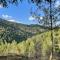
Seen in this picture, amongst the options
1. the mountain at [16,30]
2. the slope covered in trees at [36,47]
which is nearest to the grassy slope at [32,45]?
the slope covered in trees at [36,47]

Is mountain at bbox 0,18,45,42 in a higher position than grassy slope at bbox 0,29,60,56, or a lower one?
higher

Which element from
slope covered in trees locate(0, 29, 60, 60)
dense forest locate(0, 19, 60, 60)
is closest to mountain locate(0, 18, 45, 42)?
dense forest locate(0, 19, 60, 60)

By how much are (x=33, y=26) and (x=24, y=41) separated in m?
0.49

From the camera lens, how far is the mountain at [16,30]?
9031mm

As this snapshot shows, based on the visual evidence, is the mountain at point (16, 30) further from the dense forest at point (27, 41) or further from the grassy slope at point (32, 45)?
the grassy slope at point (32, 45)

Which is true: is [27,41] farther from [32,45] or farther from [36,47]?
[36,47]

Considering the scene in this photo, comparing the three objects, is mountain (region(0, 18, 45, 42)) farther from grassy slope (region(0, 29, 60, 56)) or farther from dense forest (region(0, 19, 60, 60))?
grassy slope (region(0, 29, 60, 56))

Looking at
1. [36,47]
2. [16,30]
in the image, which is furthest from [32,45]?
[16,30]

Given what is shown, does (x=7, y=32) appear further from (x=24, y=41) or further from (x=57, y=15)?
(x=57, y=15)

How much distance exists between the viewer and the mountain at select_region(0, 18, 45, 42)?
9.03m

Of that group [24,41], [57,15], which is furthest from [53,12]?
[24,41]

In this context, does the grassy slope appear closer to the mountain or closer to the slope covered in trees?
the slope covered in trees

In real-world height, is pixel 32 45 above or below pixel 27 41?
below

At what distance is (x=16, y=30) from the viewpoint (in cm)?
911
